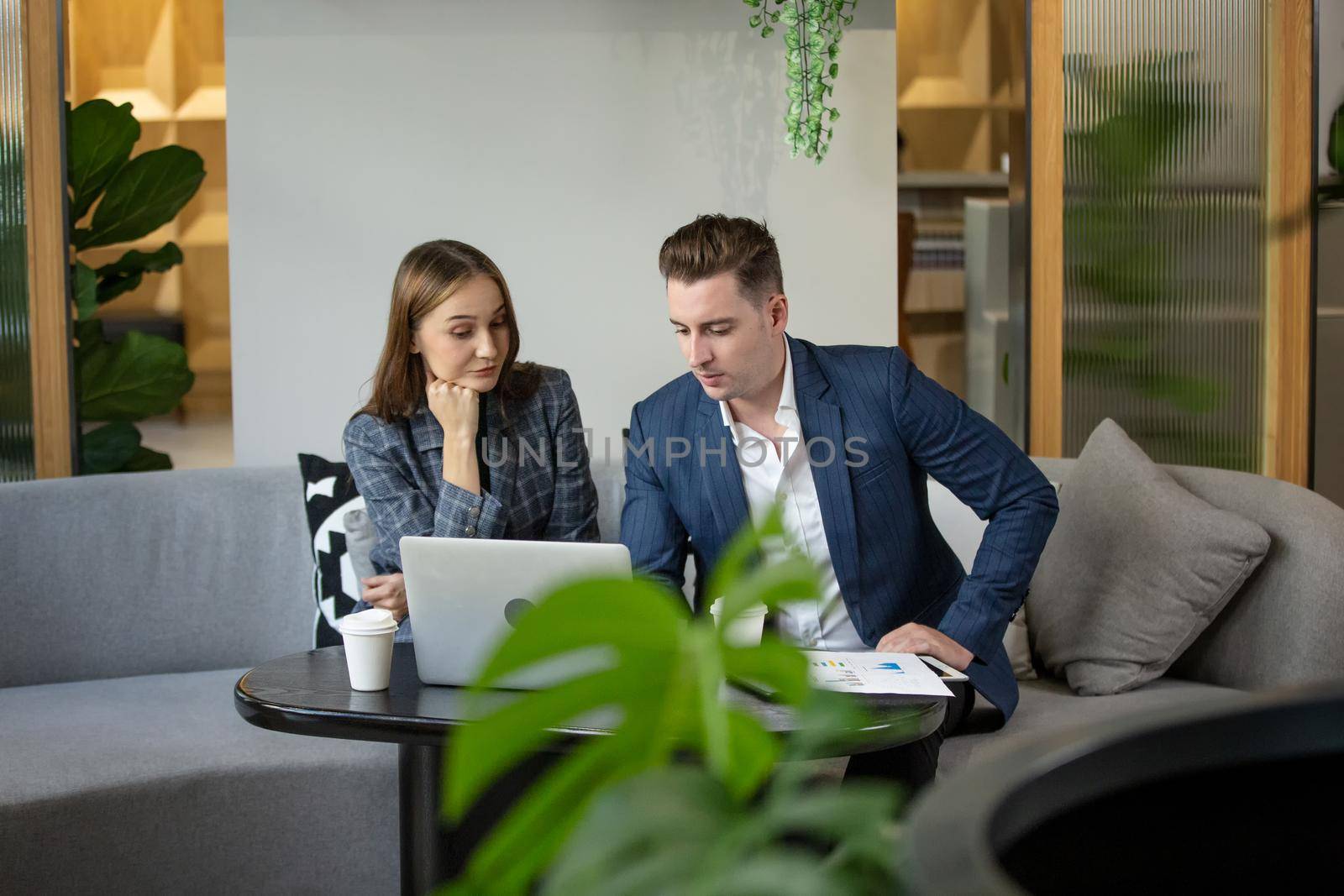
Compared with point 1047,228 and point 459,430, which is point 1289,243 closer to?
point 1047,228

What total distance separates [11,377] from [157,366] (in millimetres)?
321

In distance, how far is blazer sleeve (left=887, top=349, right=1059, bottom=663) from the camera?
2.24 metres

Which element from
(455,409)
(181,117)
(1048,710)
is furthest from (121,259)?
(1048,710)

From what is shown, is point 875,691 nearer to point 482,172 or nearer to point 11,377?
point 482,172

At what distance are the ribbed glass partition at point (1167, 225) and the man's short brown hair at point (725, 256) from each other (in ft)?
4.15

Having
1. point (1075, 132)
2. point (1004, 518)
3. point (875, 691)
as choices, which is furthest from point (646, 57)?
point (875, 691)

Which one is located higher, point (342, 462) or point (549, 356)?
point (549, 356)

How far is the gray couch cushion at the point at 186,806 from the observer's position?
2.20 m

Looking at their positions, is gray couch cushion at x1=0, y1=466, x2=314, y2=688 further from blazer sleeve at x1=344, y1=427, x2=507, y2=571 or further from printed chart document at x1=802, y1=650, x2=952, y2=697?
printed chart document at x1=802, y1=650, x2=952, y2=697

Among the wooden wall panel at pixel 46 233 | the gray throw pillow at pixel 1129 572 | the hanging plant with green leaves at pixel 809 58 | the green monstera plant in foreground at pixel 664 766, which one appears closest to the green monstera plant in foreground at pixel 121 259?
the wooden wall panel at pixel 46 233

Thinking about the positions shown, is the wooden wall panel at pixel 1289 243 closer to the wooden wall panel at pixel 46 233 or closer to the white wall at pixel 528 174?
the white wall at pixel 528 174

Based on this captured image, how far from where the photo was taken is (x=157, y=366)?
10.4 feet

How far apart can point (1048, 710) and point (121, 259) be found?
245cm

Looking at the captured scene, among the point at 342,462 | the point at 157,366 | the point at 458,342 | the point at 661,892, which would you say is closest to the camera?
the point at 661,892
